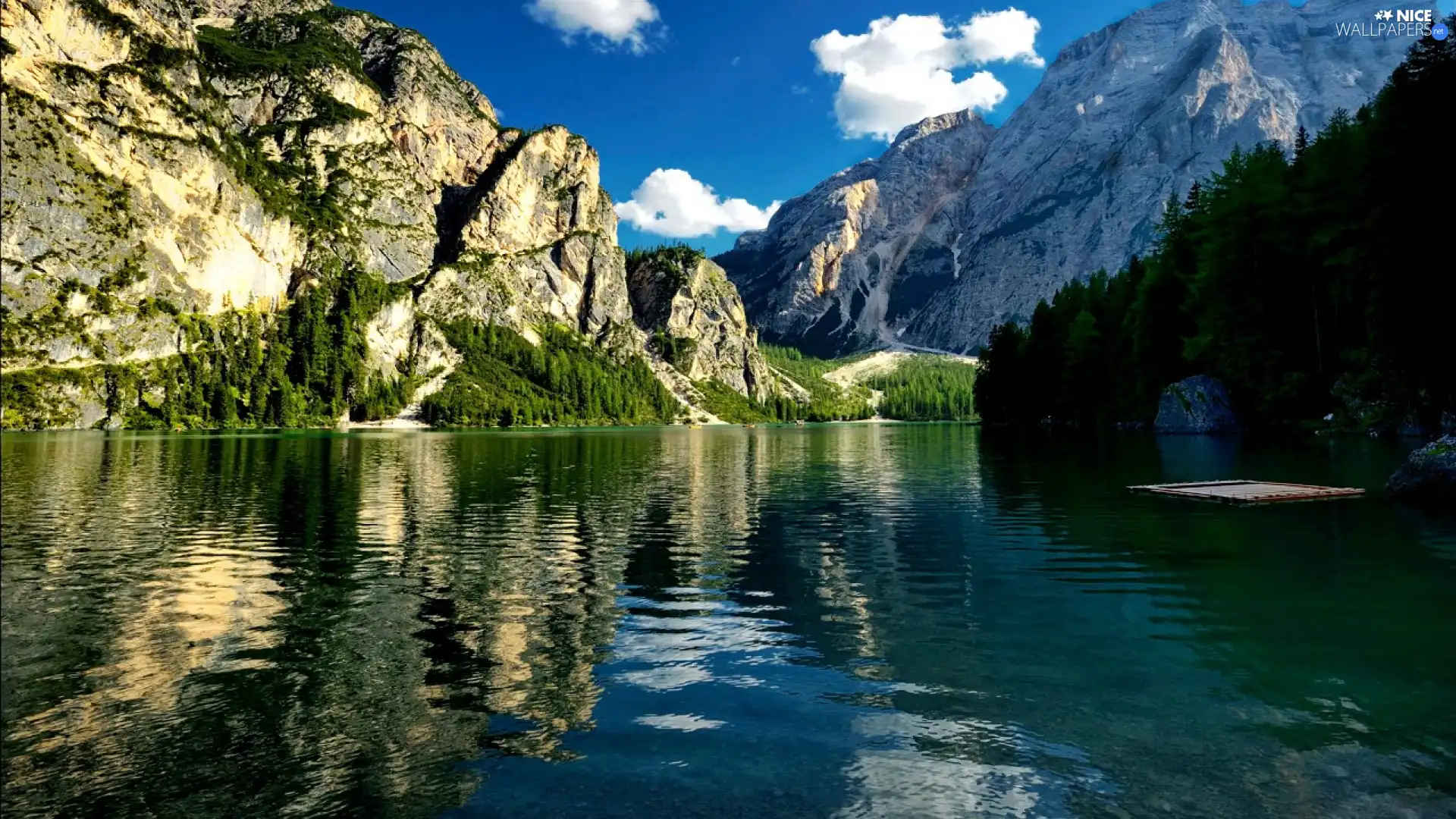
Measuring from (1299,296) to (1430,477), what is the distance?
46.8 meters

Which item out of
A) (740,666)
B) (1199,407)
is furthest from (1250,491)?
(1199,407)

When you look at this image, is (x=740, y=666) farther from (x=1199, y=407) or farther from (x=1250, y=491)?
(x=1199, y=407)

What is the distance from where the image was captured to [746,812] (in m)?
6.45

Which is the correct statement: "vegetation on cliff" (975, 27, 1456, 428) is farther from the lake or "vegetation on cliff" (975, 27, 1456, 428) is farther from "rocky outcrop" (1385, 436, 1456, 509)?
the lake

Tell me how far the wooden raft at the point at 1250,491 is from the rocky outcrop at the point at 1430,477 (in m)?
1.65

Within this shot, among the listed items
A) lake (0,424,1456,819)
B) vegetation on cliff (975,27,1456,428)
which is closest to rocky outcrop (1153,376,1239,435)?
vegetation on cliff (975,27,1456,428)

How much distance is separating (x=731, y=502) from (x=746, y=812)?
25368 mm

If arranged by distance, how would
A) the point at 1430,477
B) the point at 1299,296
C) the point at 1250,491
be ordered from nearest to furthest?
the point at 1430,477, the point at 1250,491, the point at 1299,296

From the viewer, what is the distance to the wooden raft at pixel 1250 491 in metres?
26.9

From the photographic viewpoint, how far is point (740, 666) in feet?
35.4

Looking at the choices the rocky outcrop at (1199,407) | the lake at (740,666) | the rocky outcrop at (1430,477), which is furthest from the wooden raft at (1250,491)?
the rocky outcrop at (1199,407)

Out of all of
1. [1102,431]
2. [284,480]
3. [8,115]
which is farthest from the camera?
[8,115]

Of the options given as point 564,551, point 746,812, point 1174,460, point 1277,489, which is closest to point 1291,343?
point 1174,460

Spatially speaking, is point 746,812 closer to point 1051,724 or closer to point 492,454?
point 1051,724
